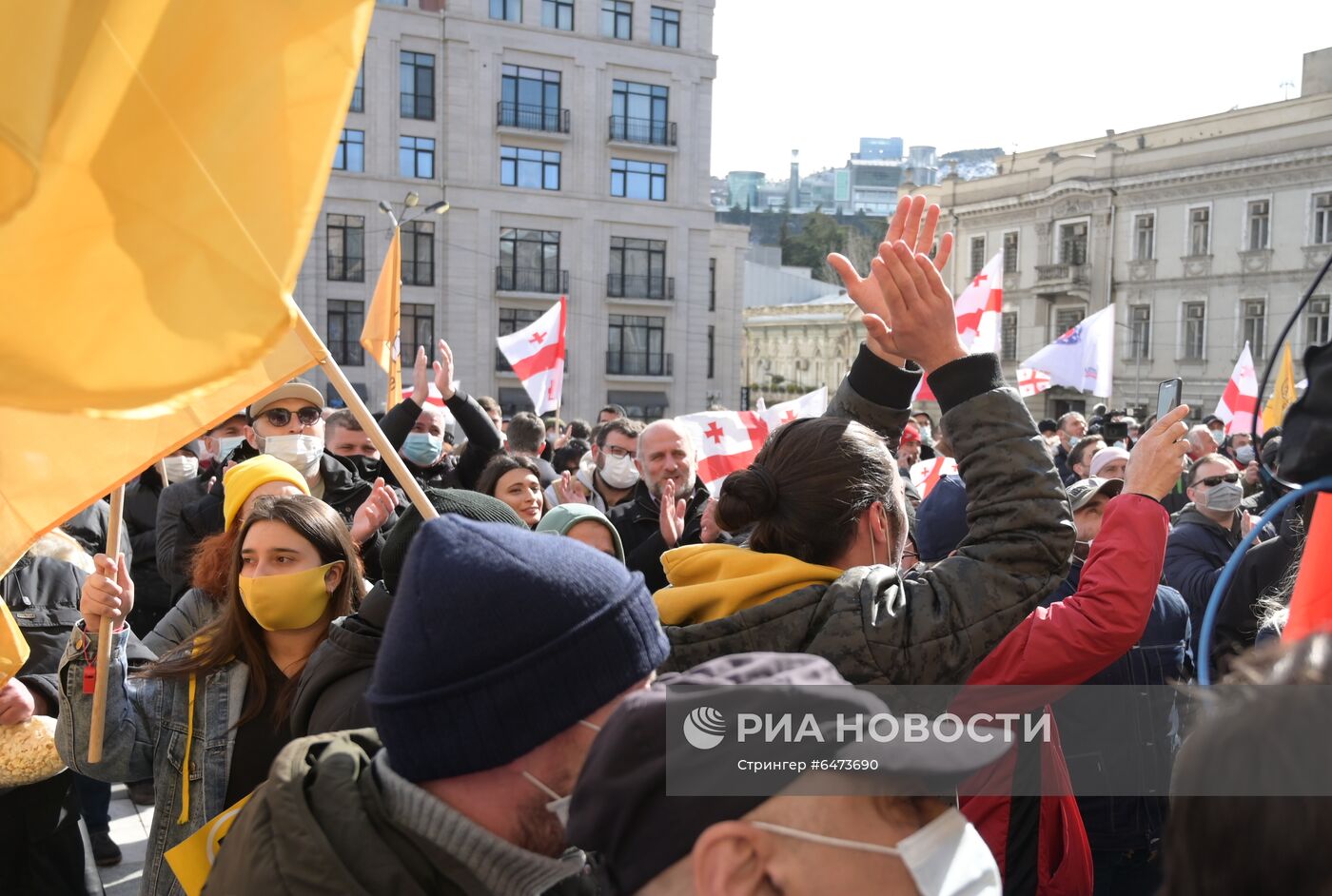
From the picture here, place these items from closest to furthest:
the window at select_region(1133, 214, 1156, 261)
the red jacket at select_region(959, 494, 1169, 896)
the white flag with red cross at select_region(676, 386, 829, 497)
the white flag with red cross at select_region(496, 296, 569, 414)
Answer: the red jacket at select_region(959, 494, 1169, 896)
the white flag with red cross at select_region(676, 386, 829, 497)
the white flag with red cross at select_region(496, 296, 569, 414)
the window at select_region(1133, 214, 1156, 261)

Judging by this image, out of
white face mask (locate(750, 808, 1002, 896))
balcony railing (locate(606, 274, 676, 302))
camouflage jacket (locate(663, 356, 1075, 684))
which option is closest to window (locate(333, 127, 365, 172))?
balcony railing (locate(606, 274, 676, 302))

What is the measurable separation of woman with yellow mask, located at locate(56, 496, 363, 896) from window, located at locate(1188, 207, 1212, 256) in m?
43.3

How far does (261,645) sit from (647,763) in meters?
2.09

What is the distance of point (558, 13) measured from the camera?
1572 inches

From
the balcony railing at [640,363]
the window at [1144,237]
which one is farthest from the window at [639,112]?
the window at [1144,237]

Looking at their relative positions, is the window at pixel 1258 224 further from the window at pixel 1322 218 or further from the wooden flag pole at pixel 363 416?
the wooden flag pole at pixel 363 416

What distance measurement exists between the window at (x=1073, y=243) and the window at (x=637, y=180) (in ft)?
52.0

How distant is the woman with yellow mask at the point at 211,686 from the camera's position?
9.62 ft

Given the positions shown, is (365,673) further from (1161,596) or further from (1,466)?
(1161,596)

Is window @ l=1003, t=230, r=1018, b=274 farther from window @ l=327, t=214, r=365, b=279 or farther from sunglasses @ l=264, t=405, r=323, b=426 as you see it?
sunglasses @ l=264, t=405, r=323, b=426

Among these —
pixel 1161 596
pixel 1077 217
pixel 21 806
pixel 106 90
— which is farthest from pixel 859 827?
pixel 1077 217

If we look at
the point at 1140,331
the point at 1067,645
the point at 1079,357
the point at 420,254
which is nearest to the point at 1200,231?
the point at 1140,331

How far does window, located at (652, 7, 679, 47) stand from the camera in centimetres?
4100

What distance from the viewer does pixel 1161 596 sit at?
12.4ft
